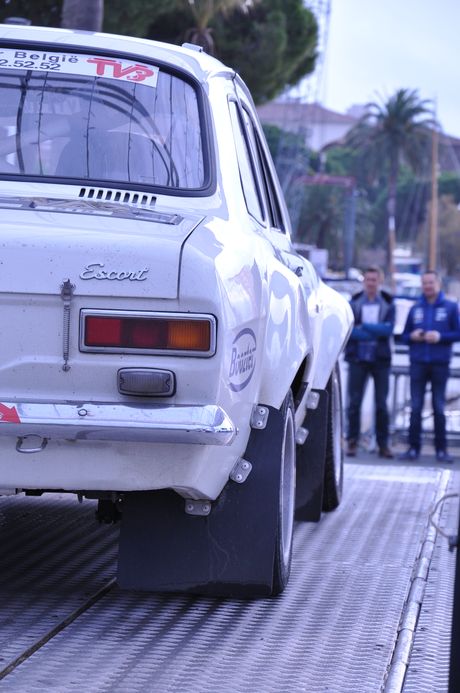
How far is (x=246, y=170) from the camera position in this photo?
5539 mm

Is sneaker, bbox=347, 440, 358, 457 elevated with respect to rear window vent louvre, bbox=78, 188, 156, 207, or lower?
lower

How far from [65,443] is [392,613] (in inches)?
60.6

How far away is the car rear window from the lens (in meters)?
5.09

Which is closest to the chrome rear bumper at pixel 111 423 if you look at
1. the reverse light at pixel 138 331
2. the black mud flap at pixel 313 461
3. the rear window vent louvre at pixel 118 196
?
the reverse light at pixel 138 331

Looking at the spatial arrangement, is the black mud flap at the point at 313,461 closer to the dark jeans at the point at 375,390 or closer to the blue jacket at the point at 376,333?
the blue jacket at the point at 376,333

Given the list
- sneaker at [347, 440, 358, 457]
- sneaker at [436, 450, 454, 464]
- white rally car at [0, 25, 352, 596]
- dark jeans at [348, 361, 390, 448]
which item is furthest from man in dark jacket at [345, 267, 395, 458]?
white rally car at [0, 25, 352, 596]

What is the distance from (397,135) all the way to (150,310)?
92.8 meters

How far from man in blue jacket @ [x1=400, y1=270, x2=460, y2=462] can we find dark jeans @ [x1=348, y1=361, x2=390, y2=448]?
0.29 metres

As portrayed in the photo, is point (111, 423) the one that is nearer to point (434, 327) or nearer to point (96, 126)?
point (96, 126)

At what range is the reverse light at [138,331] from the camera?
425 centimetres

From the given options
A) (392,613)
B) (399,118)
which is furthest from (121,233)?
(399,118)

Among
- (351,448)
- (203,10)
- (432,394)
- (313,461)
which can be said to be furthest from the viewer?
(203,10)

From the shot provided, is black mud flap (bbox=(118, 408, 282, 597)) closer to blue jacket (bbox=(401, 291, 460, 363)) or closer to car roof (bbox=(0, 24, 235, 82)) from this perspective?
car roof (bbox=(0, 24, 235, 82))

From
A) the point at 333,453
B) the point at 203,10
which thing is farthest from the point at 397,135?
the point at 333,453
